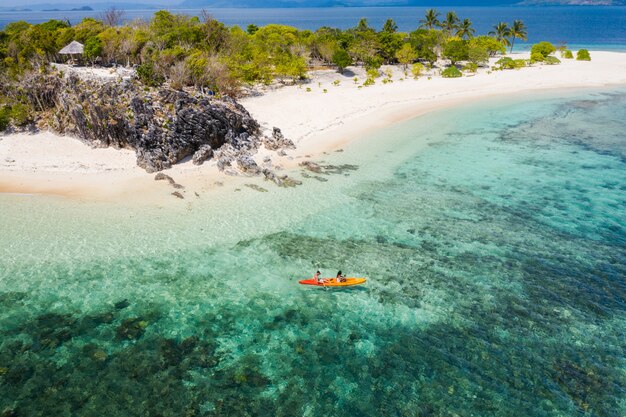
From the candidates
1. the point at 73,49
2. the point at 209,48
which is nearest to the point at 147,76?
the point at 73,49

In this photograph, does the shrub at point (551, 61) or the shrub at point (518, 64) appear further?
the shrub at point (551, 61)

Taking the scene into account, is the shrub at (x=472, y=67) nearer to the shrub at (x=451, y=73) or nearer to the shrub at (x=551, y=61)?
the shrub at (x=451, y=73)

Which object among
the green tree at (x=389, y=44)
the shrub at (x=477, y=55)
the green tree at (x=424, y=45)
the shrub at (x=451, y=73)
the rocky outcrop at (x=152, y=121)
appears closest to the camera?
the rocky outcrop at (x=152, y=121)

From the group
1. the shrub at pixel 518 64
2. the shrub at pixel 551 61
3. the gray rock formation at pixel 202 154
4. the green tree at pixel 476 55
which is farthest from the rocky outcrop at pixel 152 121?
the shrub at pixel 551 61

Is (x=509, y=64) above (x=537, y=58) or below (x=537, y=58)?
below

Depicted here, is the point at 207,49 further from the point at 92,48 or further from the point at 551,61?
the point at 551,61

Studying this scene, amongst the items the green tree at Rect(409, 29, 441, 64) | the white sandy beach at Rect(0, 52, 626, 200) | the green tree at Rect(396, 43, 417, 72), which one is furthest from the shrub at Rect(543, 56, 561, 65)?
the green tree at Rect(396, 43, 417, 72)

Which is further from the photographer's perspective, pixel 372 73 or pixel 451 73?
pixel 451 73
